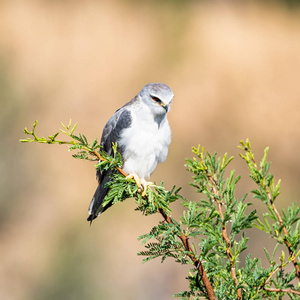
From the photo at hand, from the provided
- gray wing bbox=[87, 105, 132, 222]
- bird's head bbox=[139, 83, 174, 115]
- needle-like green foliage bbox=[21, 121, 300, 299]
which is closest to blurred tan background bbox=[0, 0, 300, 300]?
gray wing bbox=[87, 105, 132, 222]

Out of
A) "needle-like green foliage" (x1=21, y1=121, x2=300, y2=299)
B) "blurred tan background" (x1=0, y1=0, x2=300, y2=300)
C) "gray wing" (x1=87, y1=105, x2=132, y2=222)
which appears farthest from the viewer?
"blurred tan background" (x1=0, y1=0, x2=300, y2=300)

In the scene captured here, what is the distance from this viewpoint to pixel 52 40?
10.6 m

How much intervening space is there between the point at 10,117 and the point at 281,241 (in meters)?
7.71

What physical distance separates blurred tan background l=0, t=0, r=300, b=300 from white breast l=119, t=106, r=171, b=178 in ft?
11.5

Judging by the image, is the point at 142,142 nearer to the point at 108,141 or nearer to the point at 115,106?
the point at 108,141

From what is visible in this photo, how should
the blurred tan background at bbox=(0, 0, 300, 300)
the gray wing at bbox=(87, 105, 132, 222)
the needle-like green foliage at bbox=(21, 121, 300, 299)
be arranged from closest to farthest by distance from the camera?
1. the needle-like green foliage at bbox=(21, 121, 300, 299)
2. the gray wing at bbox=(87, 105, 132, 222)
3. the blurred tan background at bbox=(0, 0, 300, 300)

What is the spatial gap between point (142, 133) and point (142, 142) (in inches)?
2.2

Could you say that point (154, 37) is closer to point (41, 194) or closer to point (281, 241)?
point (41, 194)

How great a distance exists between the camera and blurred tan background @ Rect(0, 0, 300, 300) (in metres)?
7.17

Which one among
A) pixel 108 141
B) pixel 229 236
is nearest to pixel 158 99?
pixel 108 141

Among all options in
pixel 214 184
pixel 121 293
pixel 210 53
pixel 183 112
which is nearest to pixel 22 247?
pixel 121 293

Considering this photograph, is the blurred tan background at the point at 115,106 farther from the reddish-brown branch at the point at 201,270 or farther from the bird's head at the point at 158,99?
the reddish-brown branch at the point at 201,270

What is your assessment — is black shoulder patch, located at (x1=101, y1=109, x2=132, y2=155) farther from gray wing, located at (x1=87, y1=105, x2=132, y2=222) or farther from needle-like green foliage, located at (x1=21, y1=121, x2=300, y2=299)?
needle-like green foliage, located at (x1=21, y1=121, x2=300, y2=299)

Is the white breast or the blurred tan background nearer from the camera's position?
the white breast
